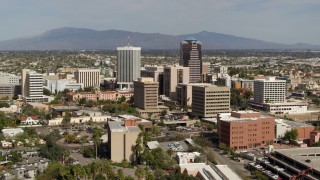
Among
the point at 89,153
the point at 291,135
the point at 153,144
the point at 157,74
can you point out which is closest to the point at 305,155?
the point at 291,135

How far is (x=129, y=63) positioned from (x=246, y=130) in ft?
138

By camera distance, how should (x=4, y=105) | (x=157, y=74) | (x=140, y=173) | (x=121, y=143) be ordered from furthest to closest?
(x=157, y=74) < (x=4, y=105) < (x=121, y=143) < (x=140, y=173)

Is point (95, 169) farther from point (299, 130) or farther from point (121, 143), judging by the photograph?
point (299, 130)

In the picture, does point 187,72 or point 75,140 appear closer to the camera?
point 75,140

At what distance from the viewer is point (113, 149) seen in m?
36.8

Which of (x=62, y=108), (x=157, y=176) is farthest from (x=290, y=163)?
(x=62, y=108)

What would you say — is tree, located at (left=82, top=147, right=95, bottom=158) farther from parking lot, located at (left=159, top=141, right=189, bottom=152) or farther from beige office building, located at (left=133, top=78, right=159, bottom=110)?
beige office building, located at (left=133, top=78, right=159, bottom=110)

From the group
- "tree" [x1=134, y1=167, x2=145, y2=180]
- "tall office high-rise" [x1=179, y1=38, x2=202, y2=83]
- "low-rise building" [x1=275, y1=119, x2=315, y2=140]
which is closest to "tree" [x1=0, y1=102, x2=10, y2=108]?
"tall office high-rise" [x1=179, y1=38, x2=202, y2=83]

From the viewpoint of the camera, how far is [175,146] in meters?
42.7

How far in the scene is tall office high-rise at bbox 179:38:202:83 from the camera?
82688 mm

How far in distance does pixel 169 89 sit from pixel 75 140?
30.9 meters

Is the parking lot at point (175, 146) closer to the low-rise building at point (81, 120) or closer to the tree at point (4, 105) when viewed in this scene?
the low-rise building at point (81, 120)

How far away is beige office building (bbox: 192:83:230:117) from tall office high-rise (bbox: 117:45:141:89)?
26.8 metres

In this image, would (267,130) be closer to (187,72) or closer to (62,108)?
(62,108)
